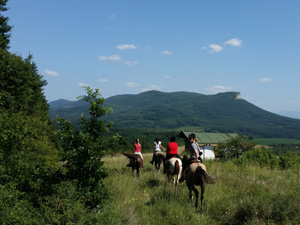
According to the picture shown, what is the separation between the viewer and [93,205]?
26.7 ft

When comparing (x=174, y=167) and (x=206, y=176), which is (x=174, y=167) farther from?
(x=206, y=176)

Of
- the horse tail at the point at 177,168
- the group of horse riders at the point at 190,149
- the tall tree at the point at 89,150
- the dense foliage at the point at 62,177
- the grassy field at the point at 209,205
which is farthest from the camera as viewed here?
the horse tail at the point at 177,168

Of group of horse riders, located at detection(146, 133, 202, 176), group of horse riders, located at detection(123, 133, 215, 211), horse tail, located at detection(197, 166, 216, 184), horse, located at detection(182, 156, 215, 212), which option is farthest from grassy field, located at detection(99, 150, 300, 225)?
group of horse riders, located at detection(146, 133, 202, 176)

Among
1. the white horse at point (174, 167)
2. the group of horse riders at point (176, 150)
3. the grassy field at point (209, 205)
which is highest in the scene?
the group of horse riders at point (176, 150)

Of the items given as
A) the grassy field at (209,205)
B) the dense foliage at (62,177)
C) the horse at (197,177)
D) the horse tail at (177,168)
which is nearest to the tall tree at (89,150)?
the dense foliage at (62,177)

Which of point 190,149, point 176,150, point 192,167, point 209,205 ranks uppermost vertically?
point 190,149

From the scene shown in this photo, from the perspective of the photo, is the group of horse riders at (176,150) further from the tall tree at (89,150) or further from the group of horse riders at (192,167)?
the tall tree at (89,150)

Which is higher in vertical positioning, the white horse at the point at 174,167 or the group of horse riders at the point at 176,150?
the group of horse riders at the point at 176,150

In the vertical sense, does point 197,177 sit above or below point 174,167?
above

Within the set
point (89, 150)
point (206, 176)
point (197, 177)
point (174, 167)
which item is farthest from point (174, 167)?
point (89, 150)

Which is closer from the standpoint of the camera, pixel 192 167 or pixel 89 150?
pixel 89 150

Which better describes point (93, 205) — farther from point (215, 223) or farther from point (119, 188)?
point (215, 223)

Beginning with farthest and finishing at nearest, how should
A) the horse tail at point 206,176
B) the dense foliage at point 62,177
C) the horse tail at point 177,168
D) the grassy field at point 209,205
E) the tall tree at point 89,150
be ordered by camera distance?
the horse tail at point 177,168, the horse tail at point 206,176, the tall tree at point 89,150, the grassy field at point 209,205, the dense foliage at point 62,177

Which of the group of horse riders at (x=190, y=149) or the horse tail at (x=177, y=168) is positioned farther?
the horse tail at (x=177, y=168)
